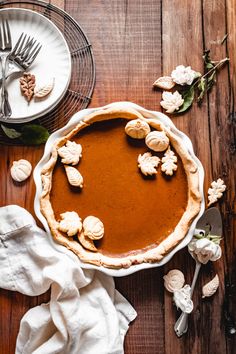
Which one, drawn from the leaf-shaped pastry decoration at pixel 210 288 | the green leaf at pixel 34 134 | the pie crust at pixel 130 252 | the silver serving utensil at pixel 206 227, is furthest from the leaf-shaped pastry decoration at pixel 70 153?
the leaf-shaped pastry decoration at pixel 210 288

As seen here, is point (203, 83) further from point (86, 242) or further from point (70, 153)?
point (86, 242)

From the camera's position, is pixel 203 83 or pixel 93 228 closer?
pixel 93 228

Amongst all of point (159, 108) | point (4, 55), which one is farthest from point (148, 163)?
point (4, 55)

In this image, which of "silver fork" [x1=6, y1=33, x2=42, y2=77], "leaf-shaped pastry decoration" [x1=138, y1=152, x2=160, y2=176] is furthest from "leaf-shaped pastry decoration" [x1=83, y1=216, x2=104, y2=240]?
"silver fork" [x1=6, y1=33, x2=42, y2=77]

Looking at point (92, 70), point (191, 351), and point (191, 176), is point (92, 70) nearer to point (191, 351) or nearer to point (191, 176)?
point (191, 176)

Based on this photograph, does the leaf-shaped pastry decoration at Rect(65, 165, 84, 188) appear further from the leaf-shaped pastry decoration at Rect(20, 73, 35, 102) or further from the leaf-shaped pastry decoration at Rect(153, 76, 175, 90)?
the leaf-shaped pastry decoration at Rect(153, 76, 175, 90)

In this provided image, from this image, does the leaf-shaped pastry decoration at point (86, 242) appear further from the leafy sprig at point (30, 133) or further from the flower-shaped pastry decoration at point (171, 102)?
the flower-shaped pastry decoration at point (171, 102)
